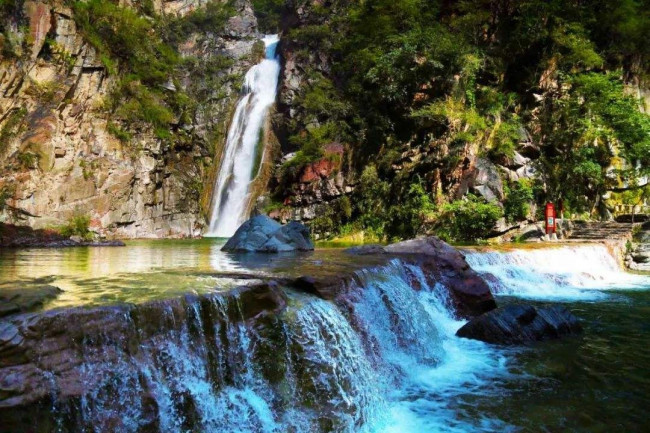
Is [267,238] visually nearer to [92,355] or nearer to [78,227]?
[92,355]

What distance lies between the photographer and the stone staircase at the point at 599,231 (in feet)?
58.5

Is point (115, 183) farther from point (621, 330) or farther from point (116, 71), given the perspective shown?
point (621, 330)

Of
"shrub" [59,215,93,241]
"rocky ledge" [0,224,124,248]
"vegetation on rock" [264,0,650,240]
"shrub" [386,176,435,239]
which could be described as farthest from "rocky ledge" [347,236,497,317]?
"shrub" [59,215,93,241]

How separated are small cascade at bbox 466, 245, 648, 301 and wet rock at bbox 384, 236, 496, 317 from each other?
2208 mm

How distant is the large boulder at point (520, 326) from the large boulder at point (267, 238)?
6714 millimetres

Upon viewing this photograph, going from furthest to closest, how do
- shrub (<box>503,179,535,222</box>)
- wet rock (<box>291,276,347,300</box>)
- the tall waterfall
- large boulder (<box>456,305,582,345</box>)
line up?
the tall waterfall
shrub (<box>503,179,535,222</box>)
large boulder (<box>456,305,582,345</box>)
wet rock (<box>291,276,347,300</box>)

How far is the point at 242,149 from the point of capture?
106 feet

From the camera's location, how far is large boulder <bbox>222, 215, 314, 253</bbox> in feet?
45.5

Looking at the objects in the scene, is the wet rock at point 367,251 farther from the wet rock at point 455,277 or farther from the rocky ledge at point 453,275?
the wet rock at point 455,277

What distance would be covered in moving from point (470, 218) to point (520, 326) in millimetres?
11472

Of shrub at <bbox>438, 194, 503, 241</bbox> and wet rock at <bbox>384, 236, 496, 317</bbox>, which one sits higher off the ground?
shrub at <bbox>438, 194, 503, 241</bbox>

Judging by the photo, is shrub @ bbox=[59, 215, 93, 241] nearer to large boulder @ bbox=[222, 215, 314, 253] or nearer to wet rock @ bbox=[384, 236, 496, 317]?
large boulder @ bbox=[222, 215, 314, 253]

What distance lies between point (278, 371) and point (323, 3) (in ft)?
115

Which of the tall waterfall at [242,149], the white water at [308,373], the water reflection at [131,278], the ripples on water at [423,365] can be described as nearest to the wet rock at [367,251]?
the water reflection at [131,278]
